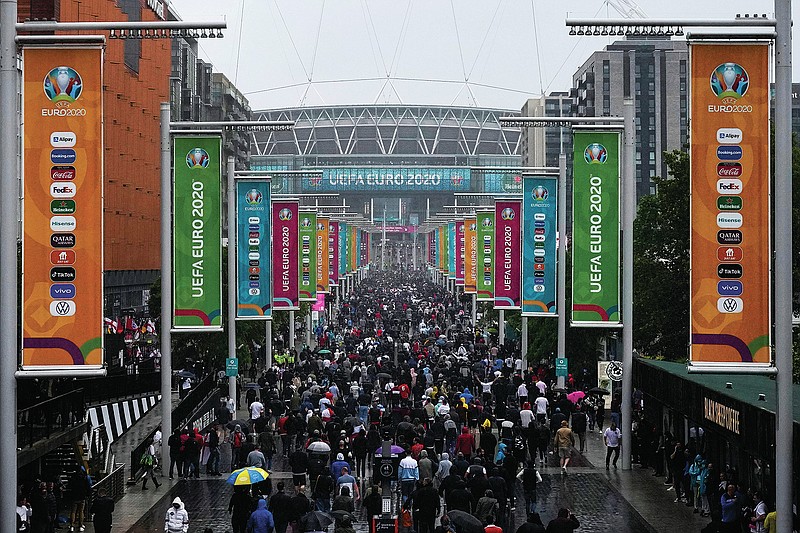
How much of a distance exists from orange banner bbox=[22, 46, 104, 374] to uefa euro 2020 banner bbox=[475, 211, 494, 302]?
3863 centimetres

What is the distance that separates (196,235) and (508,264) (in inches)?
622

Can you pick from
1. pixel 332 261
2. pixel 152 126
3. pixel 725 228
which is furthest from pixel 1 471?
pixel 152 126

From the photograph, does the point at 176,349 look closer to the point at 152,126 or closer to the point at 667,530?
the point at 667,530

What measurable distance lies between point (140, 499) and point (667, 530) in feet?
35.0

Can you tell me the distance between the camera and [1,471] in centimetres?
1509

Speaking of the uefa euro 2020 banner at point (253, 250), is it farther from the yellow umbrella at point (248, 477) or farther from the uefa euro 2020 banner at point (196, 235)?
the yellow umbrella at point (248, 477)

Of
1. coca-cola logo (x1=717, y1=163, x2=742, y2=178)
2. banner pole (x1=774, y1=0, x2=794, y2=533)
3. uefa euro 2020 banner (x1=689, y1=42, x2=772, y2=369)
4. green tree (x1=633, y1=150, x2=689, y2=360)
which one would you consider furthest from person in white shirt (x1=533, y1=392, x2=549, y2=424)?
banner pole (x1=774, y1=0, x2=794, y2=533)

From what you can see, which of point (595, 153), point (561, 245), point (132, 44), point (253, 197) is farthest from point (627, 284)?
point (132, 44)

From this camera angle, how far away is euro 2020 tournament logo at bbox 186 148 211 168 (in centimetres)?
3014

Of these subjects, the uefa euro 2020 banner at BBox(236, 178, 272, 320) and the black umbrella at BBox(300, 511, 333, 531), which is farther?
the uefa euro 2020 banner at BBox(236, 178, 272, 320)

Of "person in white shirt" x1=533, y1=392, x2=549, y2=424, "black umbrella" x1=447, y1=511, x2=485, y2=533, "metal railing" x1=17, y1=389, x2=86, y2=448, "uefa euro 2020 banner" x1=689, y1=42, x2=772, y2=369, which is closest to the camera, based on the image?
"uefa euro 2020 banner" x1=689, y1=42, x2=772, y2=369

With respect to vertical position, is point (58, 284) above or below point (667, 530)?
above

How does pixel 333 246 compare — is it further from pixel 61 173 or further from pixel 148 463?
pixel 61 173

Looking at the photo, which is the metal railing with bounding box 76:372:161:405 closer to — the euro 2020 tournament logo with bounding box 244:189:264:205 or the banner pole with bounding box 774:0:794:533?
the euro 2020 tournament logo with bounding box 244:189:264:205
